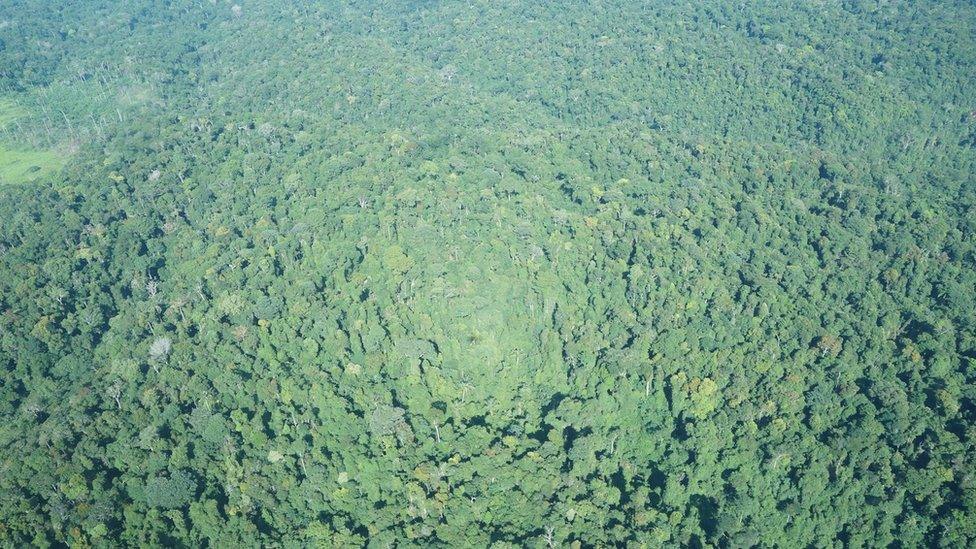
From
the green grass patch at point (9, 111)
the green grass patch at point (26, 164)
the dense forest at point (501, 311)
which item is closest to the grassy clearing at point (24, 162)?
the green grass patch at point (26, 164)

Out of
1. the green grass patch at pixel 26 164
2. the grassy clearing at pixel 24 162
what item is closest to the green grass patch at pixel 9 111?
the grassy clearing at pixel 24 162

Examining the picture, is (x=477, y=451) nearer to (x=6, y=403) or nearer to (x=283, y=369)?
(x=283, y=369)

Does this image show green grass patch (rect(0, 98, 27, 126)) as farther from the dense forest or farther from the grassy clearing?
the grassy clearing

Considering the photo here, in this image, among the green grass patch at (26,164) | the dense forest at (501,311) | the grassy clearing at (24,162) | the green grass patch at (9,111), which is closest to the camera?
the dense forest at (501,311)

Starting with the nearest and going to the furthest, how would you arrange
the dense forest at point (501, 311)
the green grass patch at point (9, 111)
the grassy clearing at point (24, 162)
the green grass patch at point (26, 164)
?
the dense forest at point (501, 311), the green grass patch at point (26, 164), the grassy clearing at point (24, 162), the green grass patch at point (9, 111)

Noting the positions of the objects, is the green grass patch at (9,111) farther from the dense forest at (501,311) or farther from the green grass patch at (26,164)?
the green grass patch at (26,164)

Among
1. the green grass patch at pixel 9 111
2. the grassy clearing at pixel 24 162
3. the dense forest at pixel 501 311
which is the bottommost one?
the green grass patch at pixel 9 111

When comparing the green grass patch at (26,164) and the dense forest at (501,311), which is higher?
the dense forest at (501,311)

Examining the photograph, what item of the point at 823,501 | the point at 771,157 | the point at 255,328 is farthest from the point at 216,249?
the point at 771,157

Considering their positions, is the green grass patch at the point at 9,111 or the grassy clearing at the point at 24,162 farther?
the green grass patch at the point at 9,111

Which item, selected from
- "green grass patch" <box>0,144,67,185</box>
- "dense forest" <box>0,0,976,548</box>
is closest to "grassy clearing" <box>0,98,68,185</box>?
"green grass patch" <box>0,144,67,185</box>

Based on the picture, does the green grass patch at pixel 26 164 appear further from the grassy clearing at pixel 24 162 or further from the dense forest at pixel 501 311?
the dense forest at pixel 501 311
